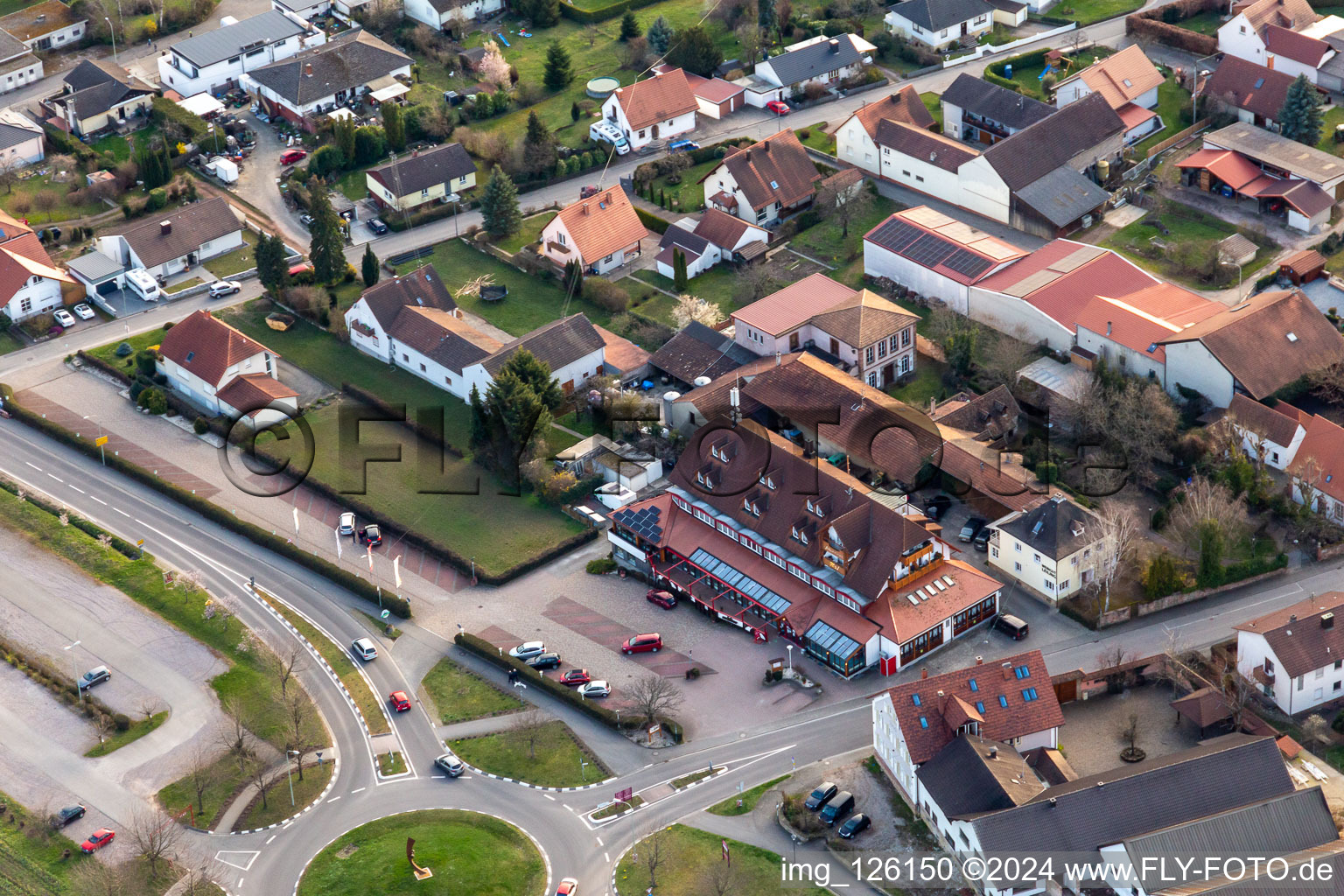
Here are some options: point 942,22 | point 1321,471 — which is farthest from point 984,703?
point 942,22

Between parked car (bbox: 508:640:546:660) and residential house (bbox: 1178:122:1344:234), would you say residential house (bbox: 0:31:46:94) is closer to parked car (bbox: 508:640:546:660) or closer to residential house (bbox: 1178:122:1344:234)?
parked car (bbox: 508:640:546:660)

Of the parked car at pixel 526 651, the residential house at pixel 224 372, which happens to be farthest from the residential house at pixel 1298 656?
the residential house at pixel 224 372

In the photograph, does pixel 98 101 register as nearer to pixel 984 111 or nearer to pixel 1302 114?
pixel 984 111

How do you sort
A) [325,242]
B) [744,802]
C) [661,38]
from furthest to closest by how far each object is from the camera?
[661,38] < [325,242] < [744,802]

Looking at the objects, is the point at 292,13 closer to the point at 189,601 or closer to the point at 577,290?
the point at 577,290

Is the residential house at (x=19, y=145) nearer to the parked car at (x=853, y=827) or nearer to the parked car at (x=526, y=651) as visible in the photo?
the parked car at (x=526, y=651)

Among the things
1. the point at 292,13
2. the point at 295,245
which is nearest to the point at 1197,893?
the point at 295,245
